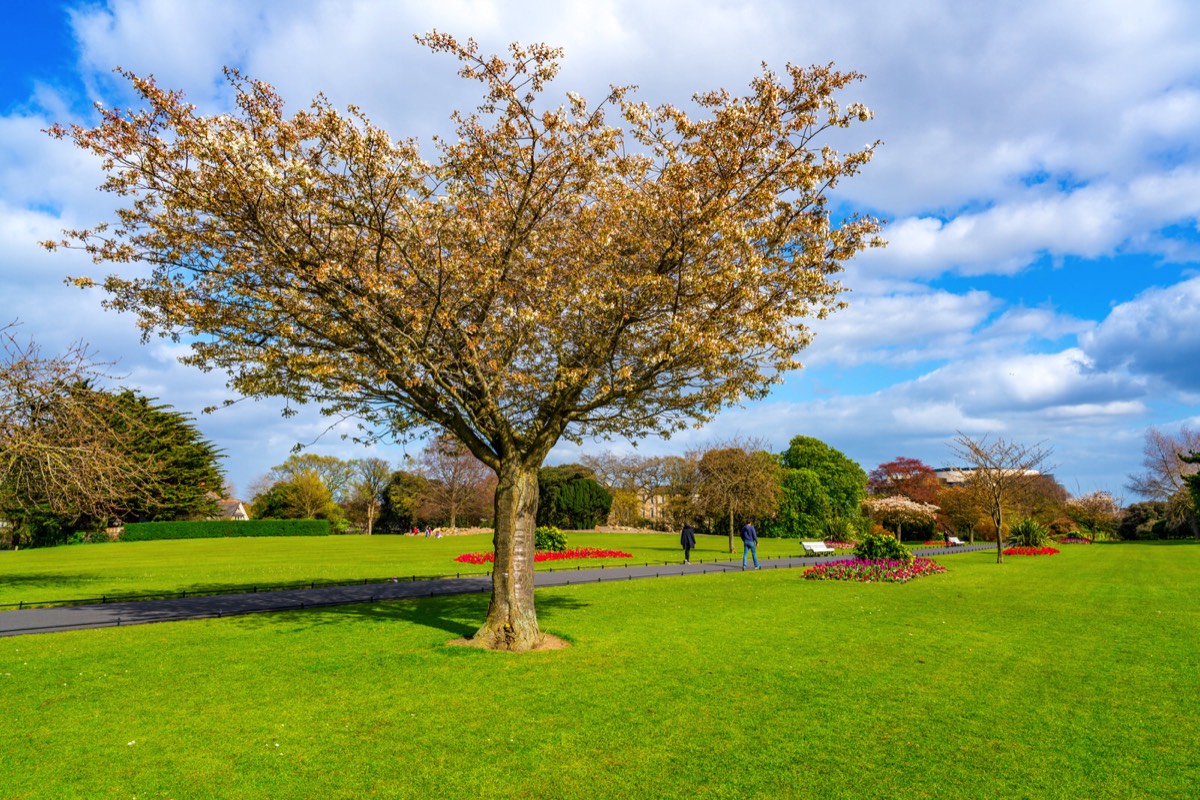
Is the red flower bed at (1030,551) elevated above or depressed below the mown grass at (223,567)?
above

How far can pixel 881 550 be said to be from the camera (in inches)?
987

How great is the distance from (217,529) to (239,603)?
46.4 meters

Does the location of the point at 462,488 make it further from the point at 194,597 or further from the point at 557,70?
the point at 557,70

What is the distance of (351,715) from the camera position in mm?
7586

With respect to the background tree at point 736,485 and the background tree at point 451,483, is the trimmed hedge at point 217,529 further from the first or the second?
the background tree at point 736,485

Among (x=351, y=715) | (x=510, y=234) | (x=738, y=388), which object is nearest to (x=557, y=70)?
(x=510, y=234)

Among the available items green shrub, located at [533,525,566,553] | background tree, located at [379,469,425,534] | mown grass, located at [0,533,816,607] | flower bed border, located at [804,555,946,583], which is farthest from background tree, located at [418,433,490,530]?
flower bed border, located at [804,555,946,583]

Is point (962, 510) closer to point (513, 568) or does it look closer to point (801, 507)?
point (801, 507)

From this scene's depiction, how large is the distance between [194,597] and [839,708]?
16.7 meters

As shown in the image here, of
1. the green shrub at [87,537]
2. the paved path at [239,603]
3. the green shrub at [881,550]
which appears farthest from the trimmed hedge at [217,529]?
the green shrub at [881,550]

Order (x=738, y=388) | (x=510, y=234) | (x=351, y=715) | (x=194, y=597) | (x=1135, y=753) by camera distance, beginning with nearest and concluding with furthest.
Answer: (x=1135, y=753)
(x=351, y=715)
(x=510, y=234)
(x=738, y=388)
(x=194, y=597)

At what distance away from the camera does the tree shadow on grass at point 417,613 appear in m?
13.5

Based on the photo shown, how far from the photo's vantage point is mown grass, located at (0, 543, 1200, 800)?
5.81 metres

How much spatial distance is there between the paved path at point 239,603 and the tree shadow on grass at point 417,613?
2.75 ft
